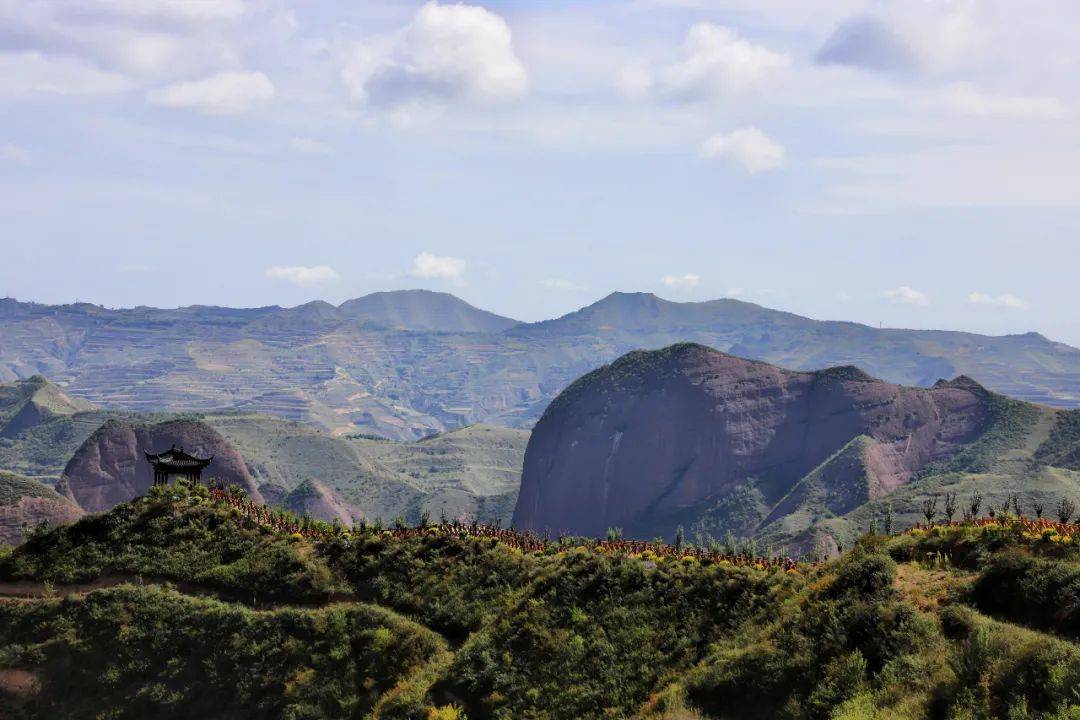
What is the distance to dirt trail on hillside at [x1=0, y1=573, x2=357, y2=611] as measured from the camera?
1949 inches

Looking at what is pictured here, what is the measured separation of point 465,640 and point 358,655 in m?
4.51

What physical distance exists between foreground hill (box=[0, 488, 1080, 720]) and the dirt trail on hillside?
122 millimetres

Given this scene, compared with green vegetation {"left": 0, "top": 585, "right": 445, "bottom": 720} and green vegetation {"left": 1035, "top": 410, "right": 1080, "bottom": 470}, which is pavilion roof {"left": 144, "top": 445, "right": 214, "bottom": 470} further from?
green vegetation {"left": 1035, "top": 410, "right": 1080, "bottom": 470}

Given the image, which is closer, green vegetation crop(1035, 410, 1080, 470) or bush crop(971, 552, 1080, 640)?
bush crop(971, 552, 1080, 640)

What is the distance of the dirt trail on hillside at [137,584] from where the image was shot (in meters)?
49.5

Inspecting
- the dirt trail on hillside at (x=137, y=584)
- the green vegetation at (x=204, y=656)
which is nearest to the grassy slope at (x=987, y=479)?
the dirt trail on hillside at (x=137, y=584)

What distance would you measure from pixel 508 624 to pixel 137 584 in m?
20.0

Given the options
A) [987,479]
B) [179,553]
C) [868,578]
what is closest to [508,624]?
[868,578]

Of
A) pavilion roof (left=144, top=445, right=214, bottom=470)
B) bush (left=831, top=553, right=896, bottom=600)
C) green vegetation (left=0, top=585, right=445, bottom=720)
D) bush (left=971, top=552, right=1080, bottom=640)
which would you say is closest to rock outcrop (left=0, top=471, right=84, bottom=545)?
pavilion roof (left=144, top=445, right=214, bottom=470)

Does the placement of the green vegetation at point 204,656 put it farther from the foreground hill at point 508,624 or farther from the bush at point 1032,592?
the bush at point 1032,592

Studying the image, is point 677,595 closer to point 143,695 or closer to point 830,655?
point 830,655

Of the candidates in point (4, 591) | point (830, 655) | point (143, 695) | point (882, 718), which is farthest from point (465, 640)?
point (4, 591)

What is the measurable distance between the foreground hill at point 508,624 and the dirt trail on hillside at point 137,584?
12cm

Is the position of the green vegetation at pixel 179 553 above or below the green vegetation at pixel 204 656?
above
